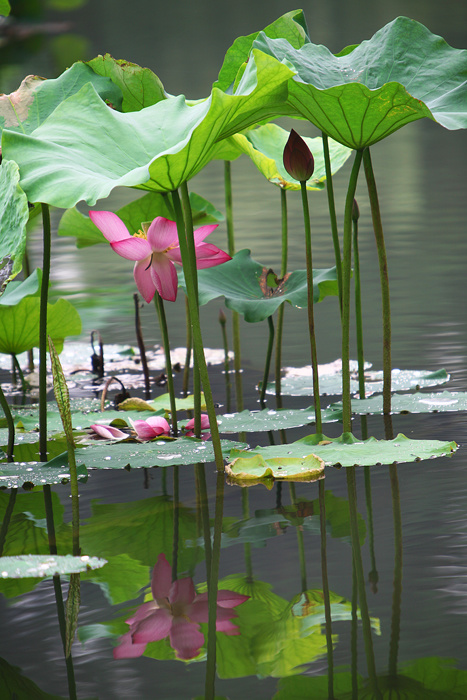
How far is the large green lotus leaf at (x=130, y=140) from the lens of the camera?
86 centimetres

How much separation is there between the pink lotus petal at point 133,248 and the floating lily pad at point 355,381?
1.63 ft

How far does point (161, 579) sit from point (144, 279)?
1.80 feet

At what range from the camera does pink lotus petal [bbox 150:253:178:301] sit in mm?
1151

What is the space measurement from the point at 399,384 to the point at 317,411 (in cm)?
42

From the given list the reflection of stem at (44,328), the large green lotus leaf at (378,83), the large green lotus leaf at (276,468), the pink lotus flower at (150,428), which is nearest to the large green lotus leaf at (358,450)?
the large green lotus leaf at (276,468)

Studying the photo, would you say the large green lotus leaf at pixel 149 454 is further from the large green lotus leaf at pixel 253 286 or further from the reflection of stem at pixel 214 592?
the large green lotus leaf at pixel 253 286

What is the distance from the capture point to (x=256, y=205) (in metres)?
4.50

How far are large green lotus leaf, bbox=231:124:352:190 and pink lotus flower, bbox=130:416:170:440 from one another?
51 cm

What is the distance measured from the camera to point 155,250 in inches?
44.9

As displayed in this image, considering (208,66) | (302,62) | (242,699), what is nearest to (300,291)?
(302,62)

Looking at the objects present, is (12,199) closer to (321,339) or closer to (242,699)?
(242,699)

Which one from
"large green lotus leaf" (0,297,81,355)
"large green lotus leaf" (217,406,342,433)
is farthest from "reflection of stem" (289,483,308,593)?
"large green lotus leaf" (0,297,81,355)

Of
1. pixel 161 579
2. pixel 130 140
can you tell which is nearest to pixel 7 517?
pixel 161 579

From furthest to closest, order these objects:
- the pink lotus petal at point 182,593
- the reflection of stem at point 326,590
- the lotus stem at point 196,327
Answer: the lotus stem at point 196,327, the pink lotus petal at point 182,593, the reflection of stem at point 326,590
